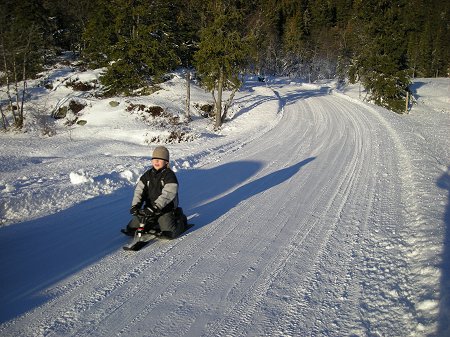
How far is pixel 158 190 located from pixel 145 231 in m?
0.71

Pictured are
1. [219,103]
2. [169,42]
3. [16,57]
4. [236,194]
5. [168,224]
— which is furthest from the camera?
[169,42]

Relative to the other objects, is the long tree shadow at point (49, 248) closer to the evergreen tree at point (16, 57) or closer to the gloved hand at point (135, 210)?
the gloved hand at point (135, 210)

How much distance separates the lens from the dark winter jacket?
5.35 m

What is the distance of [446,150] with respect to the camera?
1551 cm

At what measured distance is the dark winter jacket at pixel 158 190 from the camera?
5.35 meters

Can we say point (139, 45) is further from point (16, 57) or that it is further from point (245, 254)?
point (245, 254)

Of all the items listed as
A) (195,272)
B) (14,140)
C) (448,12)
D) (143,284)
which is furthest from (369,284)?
(448,12)

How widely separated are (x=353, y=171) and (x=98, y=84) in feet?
114

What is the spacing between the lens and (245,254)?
5094 millimetres

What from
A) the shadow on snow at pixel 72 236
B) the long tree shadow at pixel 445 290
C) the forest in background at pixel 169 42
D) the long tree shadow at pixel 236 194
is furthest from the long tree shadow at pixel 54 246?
the forest in background at pixel 169 42

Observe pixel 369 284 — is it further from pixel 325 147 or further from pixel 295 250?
pixel 325 147

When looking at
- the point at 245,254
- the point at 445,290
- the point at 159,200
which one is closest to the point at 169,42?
the point at 159,200

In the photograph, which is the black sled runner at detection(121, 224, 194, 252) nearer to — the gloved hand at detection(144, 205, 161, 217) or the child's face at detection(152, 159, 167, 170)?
the gloved hand at detection(144, 205, 161, 217)

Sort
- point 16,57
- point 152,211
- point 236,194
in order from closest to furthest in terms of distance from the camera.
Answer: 1. point 152,211
2. point 236,194
3. point 16,57
